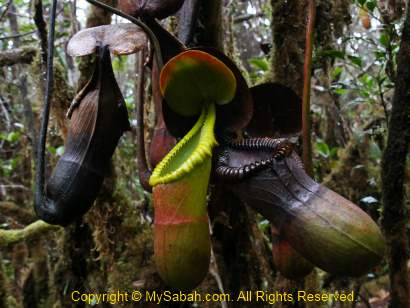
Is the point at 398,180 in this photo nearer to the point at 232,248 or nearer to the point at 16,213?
the point at 232,248

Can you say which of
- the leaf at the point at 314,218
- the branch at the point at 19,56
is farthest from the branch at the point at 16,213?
the leaf at the point at 314,218

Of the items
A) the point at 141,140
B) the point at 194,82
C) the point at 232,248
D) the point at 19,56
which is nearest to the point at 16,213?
the point at 19,56

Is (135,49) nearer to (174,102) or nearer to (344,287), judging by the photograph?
(174,102)

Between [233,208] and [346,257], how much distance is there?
2.60ft

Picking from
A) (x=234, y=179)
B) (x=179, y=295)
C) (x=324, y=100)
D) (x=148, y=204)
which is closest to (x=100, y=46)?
(x=234, y=179)

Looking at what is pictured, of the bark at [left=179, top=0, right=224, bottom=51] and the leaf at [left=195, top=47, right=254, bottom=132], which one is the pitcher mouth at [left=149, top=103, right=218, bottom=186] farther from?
the bark at [left=179, top=0, right=224, bottom=51]

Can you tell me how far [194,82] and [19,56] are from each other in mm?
1308

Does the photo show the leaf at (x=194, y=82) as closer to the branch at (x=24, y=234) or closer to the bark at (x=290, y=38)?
the bark at (x=290, y=38)

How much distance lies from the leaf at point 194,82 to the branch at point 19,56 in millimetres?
1236

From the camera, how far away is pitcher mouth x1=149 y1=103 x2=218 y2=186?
858 mm

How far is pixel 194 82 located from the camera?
94cm

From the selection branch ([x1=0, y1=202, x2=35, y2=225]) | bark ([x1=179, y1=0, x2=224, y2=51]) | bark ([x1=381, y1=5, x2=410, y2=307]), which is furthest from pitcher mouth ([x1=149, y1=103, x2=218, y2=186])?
branch ([x1=0, y1=202, x2=35, y2=225])

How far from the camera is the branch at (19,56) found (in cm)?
192

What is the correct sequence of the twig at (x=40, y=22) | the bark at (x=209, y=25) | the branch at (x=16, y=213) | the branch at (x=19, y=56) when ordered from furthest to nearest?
the branch at (x=16, y=213) → the branch at (x=19, y=56) → the twig at (x=40, y=22) → the bark at (x=209, y=25)
